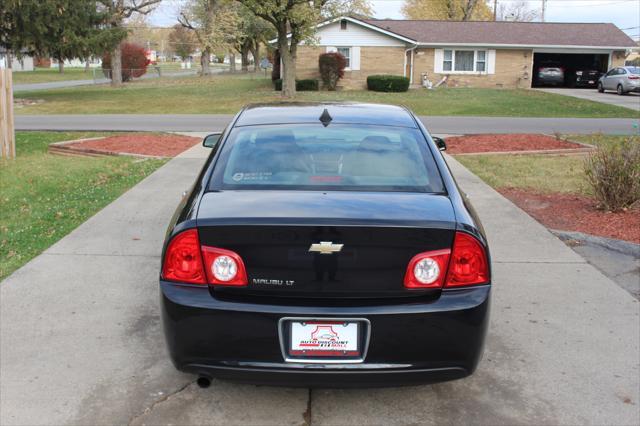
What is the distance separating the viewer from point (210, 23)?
159ft

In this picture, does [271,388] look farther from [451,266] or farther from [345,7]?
[345,7]

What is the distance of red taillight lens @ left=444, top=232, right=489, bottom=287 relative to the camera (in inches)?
131

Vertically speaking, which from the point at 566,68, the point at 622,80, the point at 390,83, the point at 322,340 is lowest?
the point at 322,340

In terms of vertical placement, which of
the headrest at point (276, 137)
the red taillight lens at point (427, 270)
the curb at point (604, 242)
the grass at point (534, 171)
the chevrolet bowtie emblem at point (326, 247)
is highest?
the headrest at point (276, 137)

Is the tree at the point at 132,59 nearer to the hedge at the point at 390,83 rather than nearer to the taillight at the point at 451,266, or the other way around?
the hedge at the point at 390,83

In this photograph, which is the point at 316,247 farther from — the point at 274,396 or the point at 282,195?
the point at 274,396

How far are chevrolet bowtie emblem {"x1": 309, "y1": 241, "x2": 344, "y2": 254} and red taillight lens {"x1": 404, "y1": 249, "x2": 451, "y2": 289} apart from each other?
358mm

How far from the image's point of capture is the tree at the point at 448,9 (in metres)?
65.2

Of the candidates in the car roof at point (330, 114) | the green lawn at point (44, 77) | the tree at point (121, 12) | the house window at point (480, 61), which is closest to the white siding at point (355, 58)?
the house window at point (480, 61)

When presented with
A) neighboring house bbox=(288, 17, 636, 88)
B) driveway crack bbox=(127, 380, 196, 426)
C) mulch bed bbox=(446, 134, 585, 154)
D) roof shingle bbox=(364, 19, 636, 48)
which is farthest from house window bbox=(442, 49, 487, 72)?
driveway crack bbox=(127, 380, 196, 426)

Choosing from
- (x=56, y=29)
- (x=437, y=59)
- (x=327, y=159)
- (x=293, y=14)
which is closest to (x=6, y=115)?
(x=327, y=159)

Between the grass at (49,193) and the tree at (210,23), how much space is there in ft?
66.3

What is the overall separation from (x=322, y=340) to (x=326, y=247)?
0.44 meters

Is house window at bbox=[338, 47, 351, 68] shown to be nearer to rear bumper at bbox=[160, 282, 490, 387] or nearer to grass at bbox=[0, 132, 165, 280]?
grass at bbox=[0, 132, 165, 280]
